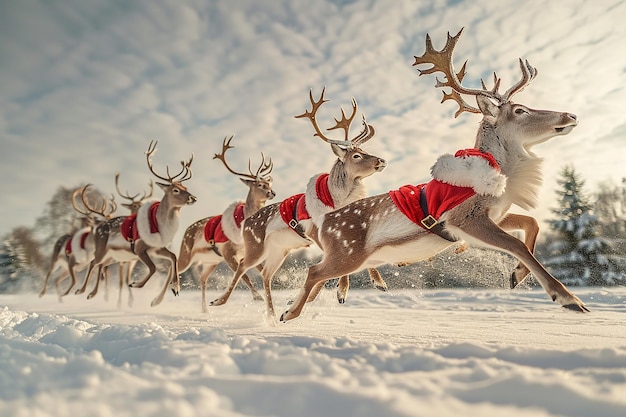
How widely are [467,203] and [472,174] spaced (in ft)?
0.76

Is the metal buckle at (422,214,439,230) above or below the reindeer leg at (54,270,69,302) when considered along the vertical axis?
above

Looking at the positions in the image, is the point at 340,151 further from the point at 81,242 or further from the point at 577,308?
the point at 81,242

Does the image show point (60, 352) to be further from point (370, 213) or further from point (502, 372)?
point (370, 213)

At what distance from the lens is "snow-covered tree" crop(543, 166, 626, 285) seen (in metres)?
16.3

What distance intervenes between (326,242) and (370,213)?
53 cm

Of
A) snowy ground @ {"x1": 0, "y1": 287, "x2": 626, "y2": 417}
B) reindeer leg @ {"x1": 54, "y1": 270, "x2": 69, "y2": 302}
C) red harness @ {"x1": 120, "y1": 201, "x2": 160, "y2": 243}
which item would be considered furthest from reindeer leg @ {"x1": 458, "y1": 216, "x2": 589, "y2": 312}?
reindeer leg @ {"x1": 54, "y1": 270, "x2": 69, "y2": 302}

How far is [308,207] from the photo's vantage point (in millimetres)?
5070

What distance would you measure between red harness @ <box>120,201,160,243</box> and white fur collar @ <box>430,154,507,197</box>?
6.00 metres

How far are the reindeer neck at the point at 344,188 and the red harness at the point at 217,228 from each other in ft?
8.72

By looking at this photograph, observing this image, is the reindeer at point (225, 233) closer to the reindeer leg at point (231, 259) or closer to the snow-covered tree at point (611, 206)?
the reindeer leg at point (231, 259)

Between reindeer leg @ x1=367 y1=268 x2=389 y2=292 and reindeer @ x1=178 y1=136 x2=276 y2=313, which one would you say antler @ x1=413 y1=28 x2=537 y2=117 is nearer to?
reindeer leg @ x1=367 y1=268 x2=389 y2=292

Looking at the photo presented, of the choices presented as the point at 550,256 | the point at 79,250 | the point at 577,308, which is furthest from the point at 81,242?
the point at 550,256

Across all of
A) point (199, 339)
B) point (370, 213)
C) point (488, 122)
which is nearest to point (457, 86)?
point (488, 122)

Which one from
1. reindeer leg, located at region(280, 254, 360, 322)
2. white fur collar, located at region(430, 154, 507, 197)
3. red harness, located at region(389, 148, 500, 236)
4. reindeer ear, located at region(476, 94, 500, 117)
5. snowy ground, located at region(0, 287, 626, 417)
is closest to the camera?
snowy ground, located at region(0, 287, 626, 417)
